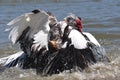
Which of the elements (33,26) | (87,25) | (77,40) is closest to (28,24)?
(33,26)

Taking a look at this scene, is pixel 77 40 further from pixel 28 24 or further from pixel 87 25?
pixel 87 25

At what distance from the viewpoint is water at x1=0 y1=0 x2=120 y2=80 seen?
310 inches

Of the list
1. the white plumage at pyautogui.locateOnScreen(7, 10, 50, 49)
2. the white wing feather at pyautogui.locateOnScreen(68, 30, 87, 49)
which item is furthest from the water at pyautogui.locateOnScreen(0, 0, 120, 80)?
the white wing feather at pyautogui.locateOnScreen(68, 30, 87, 49)

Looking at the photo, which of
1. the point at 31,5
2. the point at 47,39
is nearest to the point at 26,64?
the point at 47,39

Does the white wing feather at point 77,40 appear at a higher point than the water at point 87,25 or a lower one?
higher

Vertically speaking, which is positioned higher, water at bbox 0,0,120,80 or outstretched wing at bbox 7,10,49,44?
outstretched wing at bbox 7,10,49,44

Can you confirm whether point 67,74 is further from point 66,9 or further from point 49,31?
point 66,9

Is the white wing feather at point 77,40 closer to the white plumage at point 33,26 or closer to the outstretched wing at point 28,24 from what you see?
the white plumage at point 33,26

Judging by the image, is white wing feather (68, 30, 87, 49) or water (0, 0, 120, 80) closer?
white wing feather (68, 30, 87, 49)

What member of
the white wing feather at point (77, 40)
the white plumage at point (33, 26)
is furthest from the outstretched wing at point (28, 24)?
the white wing feather at point (77, 40)

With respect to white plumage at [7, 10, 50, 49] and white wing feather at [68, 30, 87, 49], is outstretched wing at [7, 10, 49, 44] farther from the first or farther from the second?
white wing feather at [68, 30, 87, 49]

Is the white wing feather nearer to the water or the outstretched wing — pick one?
the water

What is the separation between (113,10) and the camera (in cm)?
1439

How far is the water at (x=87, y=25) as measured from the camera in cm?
Result: 786
